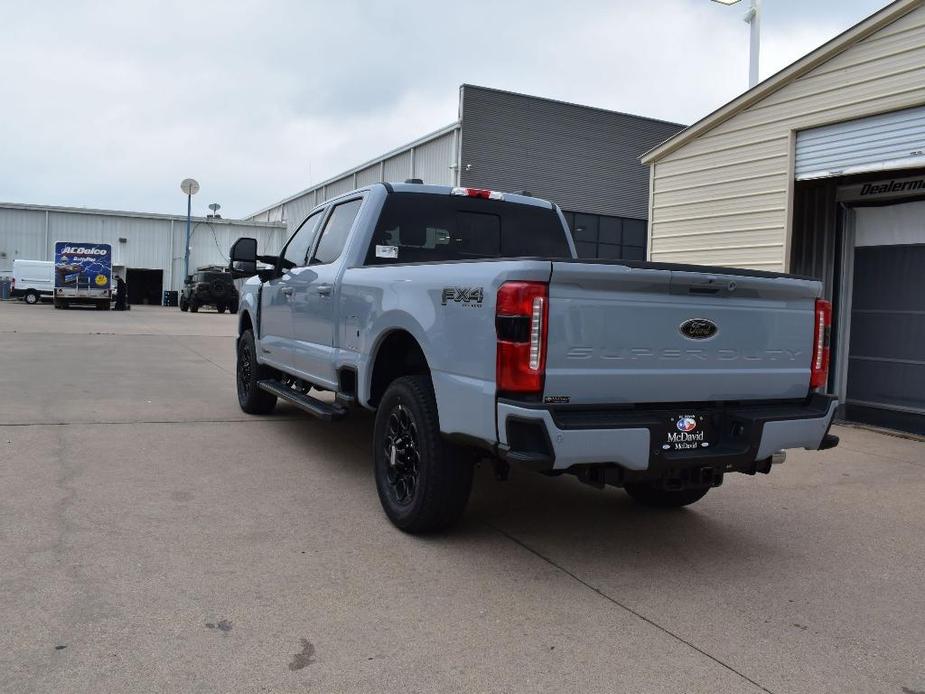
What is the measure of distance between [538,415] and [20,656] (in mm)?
2135

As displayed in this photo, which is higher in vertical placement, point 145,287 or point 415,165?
point 415,165

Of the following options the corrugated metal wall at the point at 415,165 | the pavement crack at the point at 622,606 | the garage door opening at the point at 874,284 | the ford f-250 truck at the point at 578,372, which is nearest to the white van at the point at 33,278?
the corrugated metal wall at the point at 415,165

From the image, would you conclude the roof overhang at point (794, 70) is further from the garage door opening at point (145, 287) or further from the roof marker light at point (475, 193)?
the garage door opening at point (145, 287)

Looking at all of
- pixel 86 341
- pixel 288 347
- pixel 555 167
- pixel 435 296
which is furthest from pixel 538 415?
pixel 555 167

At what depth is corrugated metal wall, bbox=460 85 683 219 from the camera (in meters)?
29.0

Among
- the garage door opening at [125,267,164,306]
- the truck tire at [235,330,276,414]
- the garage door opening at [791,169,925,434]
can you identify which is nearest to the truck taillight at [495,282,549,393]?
the truck tire at [235,330,276,414]

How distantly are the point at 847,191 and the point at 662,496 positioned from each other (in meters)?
5.70

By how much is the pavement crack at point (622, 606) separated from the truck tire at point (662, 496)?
974mm

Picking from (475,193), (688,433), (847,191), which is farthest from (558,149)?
(688,433)

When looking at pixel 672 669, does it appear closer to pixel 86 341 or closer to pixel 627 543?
pixel 627 543

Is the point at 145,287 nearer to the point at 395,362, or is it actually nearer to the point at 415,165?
the point at 415,165

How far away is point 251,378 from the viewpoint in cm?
801

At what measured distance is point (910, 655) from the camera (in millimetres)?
3139

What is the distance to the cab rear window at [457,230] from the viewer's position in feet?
18.2
